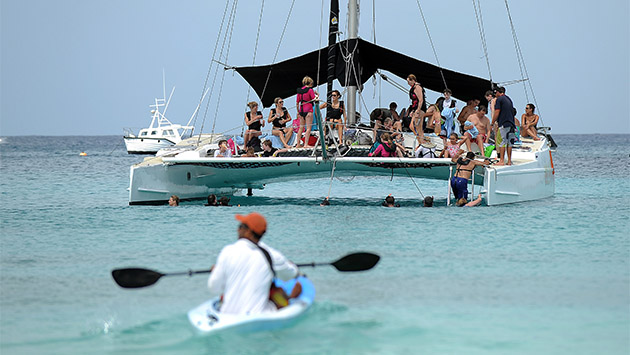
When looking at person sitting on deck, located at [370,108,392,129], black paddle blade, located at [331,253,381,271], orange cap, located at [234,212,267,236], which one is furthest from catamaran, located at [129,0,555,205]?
orange cap, located at [234,212,267,236]

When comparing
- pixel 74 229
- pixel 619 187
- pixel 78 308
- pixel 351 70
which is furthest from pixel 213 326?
pixel 619 187

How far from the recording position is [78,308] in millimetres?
7805

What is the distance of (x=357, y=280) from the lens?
8.96m

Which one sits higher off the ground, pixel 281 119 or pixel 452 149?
pixel 281 119

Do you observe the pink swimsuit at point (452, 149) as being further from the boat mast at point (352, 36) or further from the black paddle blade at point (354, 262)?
the black paddle blade at point (354, 262)

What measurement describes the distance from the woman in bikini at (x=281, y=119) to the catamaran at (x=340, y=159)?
0.59m

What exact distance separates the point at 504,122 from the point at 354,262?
7.75 m

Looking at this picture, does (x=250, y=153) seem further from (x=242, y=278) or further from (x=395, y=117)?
(x=242, y=278)

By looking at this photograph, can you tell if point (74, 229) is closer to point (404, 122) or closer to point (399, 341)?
point (404, 122)

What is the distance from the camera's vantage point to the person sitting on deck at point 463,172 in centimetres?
1478

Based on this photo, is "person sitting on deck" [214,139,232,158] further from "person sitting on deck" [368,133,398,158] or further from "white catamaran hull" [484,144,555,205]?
"white catamaran hull" [484,144,555,205]

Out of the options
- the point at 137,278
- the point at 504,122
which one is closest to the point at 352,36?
the point at 504,122

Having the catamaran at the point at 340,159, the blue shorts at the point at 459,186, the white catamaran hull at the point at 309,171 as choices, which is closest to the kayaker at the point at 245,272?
the catamaran at the point at 340,159

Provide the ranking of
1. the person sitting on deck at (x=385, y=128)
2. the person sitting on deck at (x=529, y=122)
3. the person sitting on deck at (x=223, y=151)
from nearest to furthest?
the person sitting on deck at (x=385, y=128), the person sitting on deck at (x=223, y=151), the person sitting on deck at (x=529, y=122)
